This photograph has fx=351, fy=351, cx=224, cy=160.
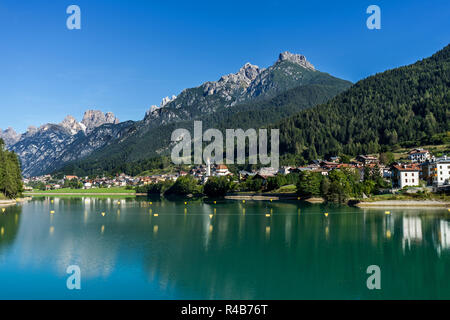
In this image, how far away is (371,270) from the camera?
79.2 ft

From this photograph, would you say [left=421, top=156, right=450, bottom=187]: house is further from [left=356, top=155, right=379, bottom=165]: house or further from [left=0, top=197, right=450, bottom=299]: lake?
[left=356, top=155, right=379, bottom=165]: house

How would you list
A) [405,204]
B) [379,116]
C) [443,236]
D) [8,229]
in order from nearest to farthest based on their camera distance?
1. [443,236]
2. [8,229]
3. [405,204]
4. [379,116]


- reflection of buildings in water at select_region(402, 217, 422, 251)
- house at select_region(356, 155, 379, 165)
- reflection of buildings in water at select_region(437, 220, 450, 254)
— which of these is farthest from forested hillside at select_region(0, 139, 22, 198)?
house at select_region(356, 155, 379, 165)

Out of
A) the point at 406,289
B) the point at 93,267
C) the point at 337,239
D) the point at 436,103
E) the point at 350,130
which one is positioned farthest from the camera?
the point at 350,130

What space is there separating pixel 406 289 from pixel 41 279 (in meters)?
22.9

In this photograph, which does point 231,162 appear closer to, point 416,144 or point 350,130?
point 350,130

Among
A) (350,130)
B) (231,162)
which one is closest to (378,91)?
(350,130)

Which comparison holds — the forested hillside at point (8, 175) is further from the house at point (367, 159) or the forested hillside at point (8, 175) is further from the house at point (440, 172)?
the house at point (367, 159)

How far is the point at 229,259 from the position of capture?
27.9 m

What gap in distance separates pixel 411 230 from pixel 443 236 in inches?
160

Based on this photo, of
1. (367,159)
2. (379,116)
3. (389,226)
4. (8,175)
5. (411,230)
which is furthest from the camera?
(379,116)

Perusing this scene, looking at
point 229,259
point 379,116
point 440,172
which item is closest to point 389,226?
point 229,259

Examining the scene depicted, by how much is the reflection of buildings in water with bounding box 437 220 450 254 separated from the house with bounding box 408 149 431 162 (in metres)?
60.9

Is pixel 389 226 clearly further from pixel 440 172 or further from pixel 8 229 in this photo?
pixel 8 229
